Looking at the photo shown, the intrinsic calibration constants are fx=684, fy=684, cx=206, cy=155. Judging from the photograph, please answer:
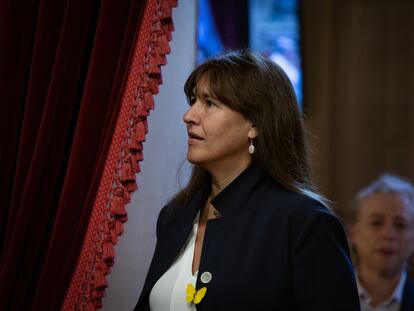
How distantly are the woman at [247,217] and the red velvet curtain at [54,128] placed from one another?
0.27 meters

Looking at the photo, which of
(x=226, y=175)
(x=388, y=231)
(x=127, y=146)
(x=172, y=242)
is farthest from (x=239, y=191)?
(x=388, y=231)

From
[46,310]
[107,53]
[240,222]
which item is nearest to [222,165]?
[240,222]

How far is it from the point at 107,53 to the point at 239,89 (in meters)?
0.34

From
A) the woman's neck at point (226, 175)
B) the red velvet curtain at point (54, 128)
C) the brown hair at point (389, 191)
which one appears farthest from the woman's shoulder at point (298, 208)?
the brown hair at point (389, 191)

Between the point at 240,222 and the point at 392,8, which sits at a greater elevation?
the point at 392,8

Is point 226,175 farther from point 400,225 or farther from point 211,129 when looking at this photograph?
point 400,225

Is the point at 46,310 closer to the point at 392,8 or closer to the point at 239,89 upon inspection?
the point at 239,89

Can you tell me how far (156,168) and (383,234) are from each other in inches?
61.9

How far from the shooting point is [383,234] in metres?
2.94

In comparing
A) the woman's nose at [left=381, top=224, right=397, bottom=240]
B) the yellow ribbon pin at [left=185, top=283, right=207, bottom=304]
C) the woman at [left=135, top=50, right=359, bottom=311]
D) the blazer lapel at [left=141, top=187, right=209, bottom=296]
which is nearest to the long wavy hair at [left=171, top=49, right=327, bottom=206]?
the woman at [left=135, top=50, right=359, bottom=311]

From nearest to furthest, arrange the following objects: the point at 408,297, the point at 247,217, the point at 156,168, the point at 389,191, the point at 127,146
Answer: the point at 127,146 → the point at 247,217 → the point at 156,168 → the point at 408,297 → the point at 389,191

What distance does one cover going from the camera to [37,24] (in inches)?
58.0

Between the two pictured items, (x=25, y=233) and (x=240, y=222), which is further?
(x=240, y=222)

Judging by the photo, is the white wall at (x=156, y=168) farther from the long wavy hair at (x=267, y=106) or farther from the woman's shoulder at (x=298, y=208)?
the woman's shoulder at (x=298, y=208)
